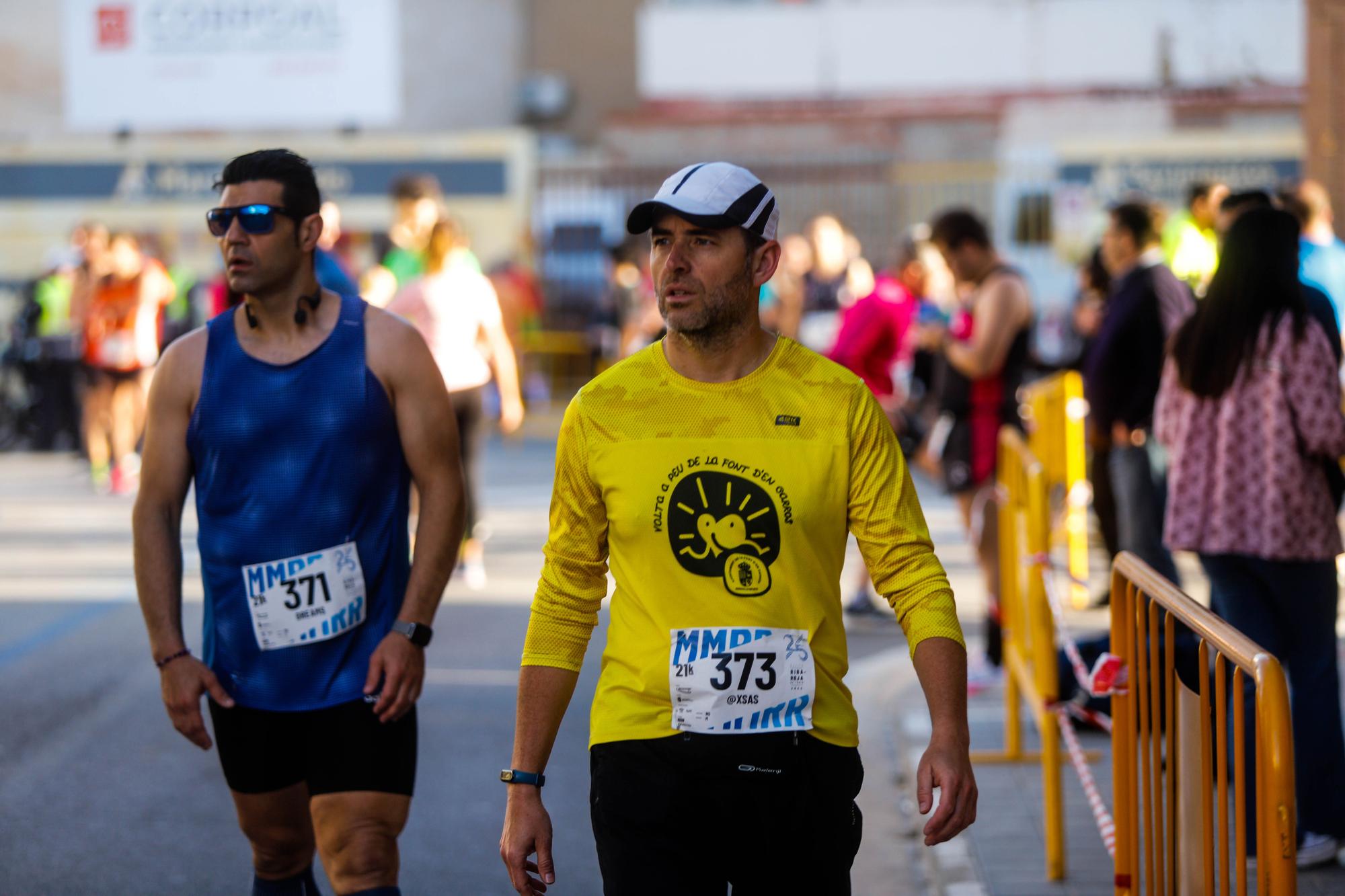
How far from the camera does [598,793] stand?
10.4ft

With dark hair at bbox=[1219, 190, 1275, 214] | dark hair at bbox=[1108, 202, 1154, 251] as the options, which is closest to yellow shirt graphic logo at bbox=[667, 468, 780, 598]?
dark hair at bbox=[1219, 190, 1275, 214]

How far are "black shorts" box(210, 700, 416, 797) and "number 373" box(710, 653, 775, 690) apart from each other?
1198 mm

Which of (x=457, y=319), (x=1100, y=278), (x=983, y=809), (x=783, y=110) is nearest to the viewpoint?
(x=983, y=809)

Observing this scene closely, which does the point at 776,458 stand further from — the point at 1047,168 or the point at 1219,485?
the point at 1047,168

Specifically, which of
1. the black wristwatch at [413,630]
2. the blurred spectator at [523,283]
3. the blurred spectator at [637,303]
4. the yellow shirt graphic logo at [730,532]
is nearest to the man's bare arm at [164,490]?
the black wristwatch at [413,630]

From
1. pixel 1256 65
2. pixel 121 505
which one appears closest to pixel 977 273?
pixel 121 505

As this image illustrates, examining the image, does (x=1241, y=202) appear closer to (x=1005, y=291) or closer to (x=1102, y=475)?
(x=1005, y=291)

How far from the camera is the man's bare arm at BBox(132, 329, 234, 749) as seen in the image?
407 cm

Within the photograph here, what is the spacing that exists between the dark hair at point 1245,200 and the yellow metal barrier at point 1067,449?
1093 millimetres

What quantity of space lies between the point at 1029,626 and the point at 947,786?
2.88 meters

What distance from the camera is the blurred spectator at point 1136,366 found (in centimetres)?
832

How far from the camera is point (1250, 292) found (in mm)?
5168

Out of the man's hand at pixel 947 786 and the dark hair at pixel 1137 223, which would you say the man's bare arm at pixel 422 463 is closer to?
the man's hand at pixel 947 786

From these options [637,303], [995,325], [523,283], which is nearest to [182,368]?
[995,325]
